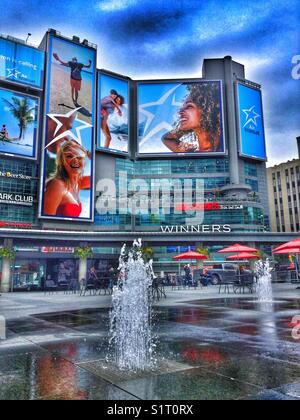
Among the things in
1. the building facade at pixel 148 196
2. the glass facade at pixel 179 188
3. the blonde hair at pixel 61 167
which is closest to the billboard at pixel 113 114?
the building facade at pixel 148 196

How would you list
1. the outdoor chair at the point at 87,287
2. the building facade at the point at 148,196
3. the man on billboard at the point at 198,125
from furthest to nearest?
the man on billboard at the point at 198,125
the building facade at the point at 148,196
the outdoor chair at the point at 87,287

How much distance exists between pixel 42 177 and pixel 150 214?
24.7m

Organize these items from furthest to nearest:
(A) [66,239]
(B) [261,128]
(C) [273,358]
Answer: (B) [261,128] → (A) [66,239] → (C) [273,358]

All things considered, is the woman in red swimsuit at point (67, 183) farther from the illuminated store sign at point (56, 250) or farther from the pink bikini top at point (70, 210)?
the illuminated store sign at point (56, 250)

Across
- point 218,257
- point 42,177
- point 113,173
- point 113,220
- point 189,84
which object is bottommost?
point 218,257

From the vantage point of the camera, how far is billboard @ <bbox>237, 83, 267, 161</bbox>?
78.9 metres

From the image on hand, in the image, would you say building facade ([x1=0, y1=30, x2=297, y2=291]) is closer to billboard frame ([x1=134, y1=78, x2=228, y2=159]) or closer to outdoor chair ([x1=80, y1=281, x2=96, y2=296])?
billboard frame ([x1=134, y1=78, x2=228, y2=159])

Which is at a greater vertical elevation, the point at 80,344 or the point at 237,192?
the point at 237,192

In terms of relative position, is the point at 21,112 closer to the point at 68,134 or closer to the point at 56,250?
the point at 68,134

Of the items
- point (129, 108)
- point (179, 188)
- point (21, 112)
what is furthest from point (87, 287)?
point (129, 108)

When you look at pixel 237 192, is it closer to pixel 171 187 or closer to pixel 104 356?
pixel 171 187

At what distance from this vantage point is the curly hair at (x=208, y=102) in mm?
75625
